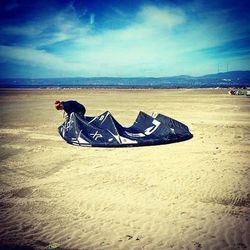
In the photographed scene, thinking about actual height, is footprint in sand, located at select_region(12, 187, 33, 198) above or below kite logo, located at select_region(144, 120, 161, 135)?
below

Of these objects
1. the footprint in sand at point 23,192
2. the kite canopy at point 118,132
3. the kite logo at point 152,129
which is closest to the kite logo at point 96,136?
the kite canopy at point 118,132

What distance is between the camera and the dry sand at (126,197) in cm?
465

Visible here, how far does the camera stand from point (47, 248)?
14.4ft

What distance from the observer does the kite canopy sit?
10.7 m

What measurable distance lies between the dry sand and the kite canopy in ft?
1.54

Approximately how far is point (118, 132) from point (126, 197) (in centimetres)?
489

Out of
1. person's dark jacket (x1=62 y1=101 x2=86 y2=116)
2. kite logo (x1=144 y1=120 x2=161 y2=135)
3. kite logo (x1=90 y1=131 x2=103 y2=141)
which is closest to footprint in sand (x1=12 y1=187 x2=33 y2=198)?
kite logo (x1=90 y1=131 x2=103 y2=141)

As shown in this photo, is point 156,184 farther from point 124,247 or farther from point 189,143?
point 189,143

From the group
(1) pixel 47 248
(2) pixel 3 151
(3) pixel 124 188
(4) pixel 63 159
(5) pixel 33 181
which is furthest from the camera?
(2) pixel 3 151

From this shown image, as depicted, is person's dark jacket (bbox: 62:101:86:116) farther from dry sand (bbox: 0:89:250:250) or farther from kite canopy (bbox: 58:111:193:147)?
dry sand (bbox: 0:89:250:250)

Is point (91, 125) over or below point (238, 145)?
over

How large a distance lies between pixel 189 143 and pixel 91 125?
3972mm

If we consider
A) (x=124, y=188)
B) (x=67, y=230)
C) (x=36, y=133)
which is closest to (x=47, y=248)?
(x=67, y=230)

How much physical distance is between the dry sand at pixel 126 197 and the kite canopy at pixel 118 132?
47 cm
